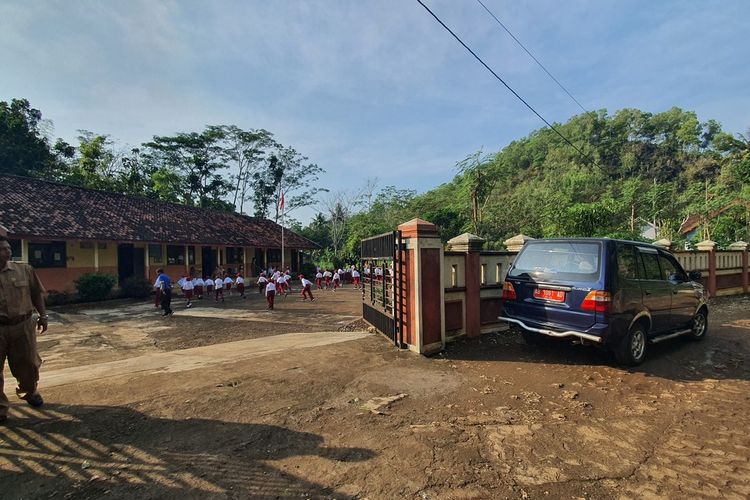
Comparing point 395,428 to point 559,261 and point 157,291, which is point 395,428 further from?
point 157,291

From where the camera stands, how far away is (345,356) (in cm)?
584

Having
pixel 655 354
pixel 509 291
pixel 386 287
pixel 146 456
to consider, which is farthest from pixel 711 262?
pixel 146 456

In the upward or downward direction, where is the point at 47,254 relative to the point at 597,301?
upward

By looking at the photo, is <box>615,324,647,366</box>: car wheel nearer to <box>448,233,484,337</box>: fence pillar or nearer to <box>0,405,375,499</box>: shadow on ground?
<box>448,233,484,337</box>: fence pillar

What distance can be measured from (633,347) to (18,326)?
726 cm

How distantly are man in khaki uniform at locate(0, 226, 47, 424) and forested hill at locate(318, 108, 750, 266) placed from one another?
15960mm

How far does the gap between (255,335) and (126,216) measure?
16011 mm

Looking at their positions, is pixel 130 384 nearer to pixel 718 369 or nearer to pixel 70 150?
pixel 718 369

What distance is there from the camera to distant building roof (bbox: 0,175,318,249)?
52.1 feet

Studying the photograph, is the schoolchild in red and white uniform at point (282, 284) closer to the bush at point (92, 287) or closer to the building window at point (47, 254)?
the bush at point (92, 287)

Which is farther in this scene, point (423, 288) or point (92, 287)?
point (92, 287)

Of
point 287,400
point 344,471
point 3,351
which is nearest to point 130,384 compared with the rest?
point 3,351

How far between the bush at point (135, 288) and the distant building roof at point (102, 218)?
2113 mm

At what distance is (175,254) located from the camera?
2141cm
